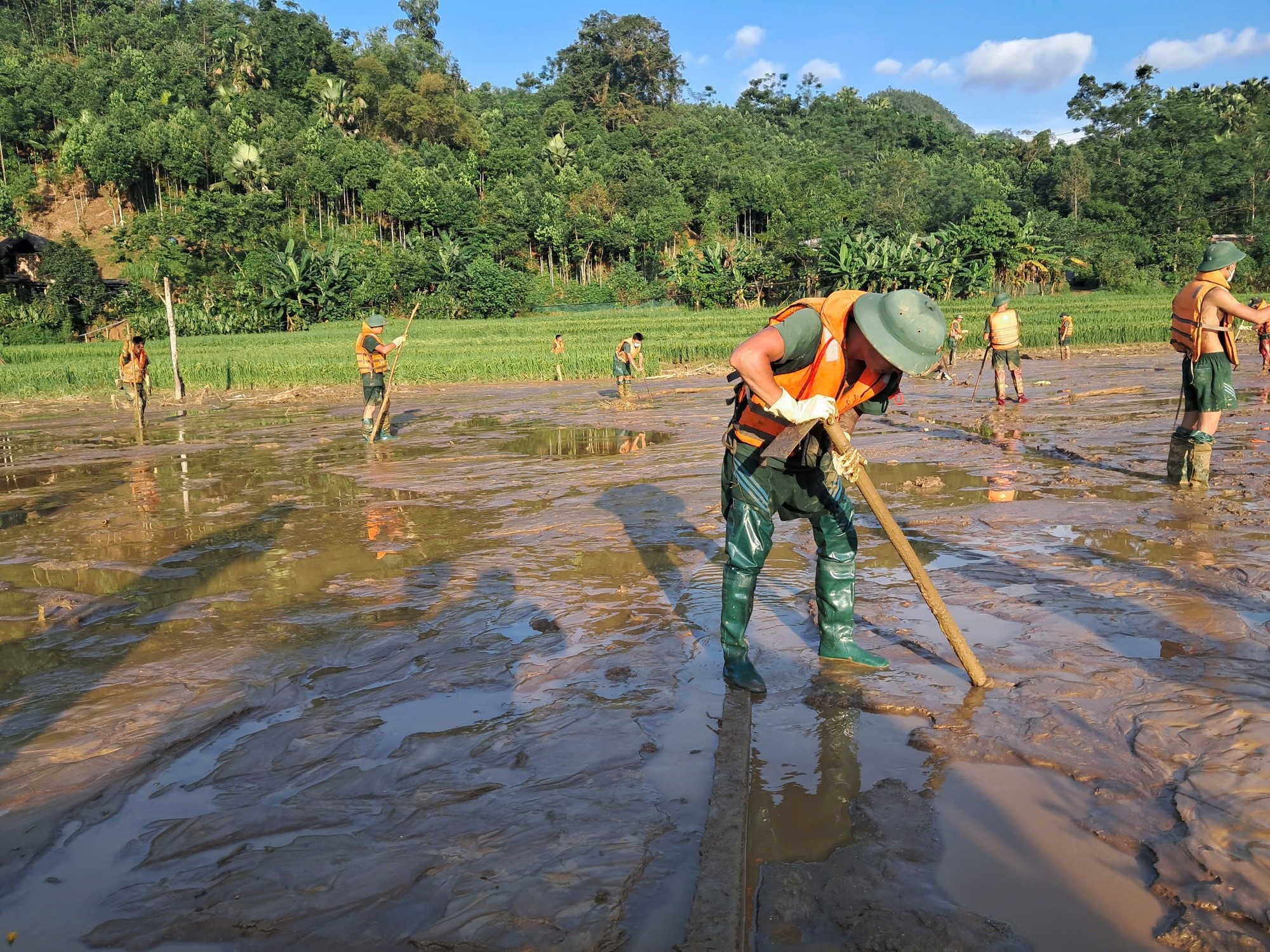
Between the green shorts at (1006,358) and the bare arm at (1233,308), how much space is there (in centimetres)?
684

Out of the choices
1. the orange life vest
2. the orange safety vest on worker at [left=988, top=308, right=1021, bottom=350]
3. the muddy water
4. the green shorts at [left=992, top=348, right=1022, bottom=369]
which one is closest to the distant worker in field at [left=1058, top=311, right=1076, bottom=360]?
the green shorts at [left=992, top=348, right=1022, bottom=369]

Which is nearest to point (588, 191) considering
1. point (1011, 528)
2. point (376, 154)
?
point (376, 154)

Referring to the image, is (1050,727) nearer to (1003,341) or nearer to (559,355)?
(1003,341)

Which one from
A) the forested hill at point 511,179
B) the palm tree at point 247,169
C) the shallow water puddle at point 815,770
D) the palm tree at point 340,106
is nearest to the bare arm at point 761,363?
the shallow water puddle at point 815,770

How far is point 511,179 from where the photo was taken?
185 ft

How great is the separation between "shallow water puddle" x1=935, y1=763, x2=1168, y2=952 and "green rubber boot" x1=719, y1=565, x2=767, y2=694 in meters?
0.98

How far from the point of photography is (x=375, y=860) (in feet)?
9.25

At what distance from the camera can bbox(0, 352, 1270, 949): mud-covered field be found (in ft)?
8.46

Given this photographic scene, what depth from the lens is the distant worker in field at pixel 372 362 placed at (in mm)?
12117

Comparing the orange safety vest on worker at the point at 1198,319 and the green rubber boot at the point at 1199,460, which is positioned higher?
the orange safety vest on worker at the point at 1198,319

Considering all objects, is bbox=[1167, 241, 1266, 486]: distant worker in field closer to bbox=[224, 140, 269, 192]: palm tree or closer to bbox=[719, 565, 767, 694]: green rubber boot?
bbox=[719, 565, 767, 694]: green rubber boot

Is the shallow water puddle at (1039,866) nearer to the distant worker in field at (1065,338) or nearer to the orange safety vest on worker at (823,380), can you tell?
the orange safety vest on worker at (823,380)

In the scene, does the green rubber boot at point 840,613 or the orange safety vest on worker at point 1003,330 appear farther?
the orange safety vest on worker at point 1003,330

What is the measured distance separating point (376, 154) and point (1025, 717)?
57706mm
